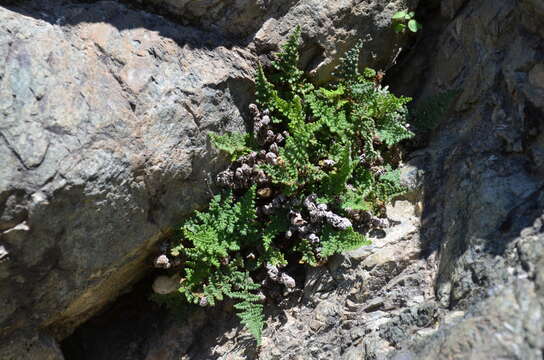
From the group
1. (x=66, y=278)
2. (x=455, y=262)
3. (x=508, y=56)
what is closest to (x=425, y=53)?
(x=508, y=56)

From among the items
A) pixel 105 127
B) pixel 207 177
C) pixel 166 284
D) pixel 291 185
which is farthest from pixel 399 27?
pixel 166 284

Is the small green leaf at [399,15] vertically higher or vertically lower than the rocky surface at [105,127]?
higher

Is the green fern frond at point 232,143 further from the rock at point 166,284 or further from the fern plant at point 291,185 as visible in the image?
the rock at point 166,284

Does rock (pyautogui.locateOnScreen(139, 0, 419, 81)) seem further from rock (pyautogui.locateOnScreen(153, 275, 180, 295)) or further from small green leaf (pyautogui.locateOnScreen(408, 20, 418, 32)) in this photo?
rock (pyautogui.locateOnScreen(153, 275, 180, 295))

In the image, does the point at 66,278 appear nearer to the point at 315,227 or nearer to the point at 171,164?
the point at 171,164

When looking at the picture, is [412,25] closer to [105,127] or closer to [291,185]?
[291,185]

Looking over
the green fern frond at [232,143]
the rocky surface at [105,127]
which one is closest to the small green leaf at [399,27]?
the rocky surface at [105,127]

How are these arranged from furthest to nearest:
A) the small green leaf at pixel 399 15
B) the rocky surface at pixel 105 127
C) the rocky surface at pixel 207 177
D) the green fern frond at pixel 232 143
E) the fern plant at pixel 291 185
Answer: the small green leaf at pixel 399 15
the green fern frond at pixel 232 143
the fern plant at pixel 291 185
the rocky surface at pixel 105 127
the rocky surface at pixel 207 177
